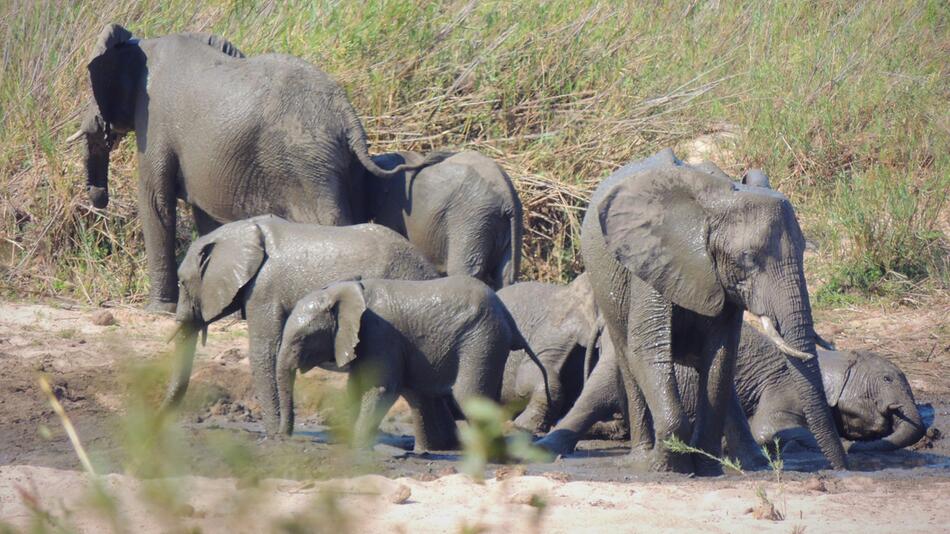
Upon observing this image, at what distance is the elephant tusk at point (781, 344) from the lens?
5691 millimetres

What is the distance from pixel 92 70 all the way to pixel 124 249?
140 cm

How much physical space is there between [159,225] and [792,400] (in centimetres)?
383

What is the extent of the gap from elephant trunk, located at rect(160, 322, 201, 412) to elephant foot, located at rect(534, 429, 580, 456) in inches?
68.4

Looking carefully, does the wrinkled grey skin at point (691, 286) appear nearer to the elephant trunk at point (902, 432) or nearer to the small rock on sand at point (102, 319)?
the elephant trunk at point (902, 432)

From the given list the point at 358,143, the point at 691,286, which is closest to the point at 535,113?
the point at 358,143

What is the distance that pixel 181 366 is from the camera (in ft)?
23.7

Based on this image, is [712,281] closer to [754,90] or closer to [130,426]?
[130,426]

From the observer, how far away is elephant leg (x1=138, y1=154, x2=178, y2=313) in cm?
883

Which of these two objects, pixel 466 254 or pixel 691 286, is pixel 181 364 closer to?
pixel 466 254

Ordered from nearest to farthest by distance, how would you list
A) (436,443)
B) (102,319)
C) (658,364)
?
1. (658,364)
2. (436,443)
3. (102,319)

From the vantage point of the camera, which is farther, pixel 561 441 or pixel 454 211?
pixel 454 211

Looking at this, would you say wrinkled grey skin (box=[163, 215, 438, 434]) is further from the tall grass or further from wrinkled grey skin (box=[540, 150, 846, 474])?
the tall grass

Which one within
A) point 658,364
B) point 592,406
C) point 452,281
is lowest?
point 592,406

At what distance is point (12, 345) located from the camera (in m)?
8.22
